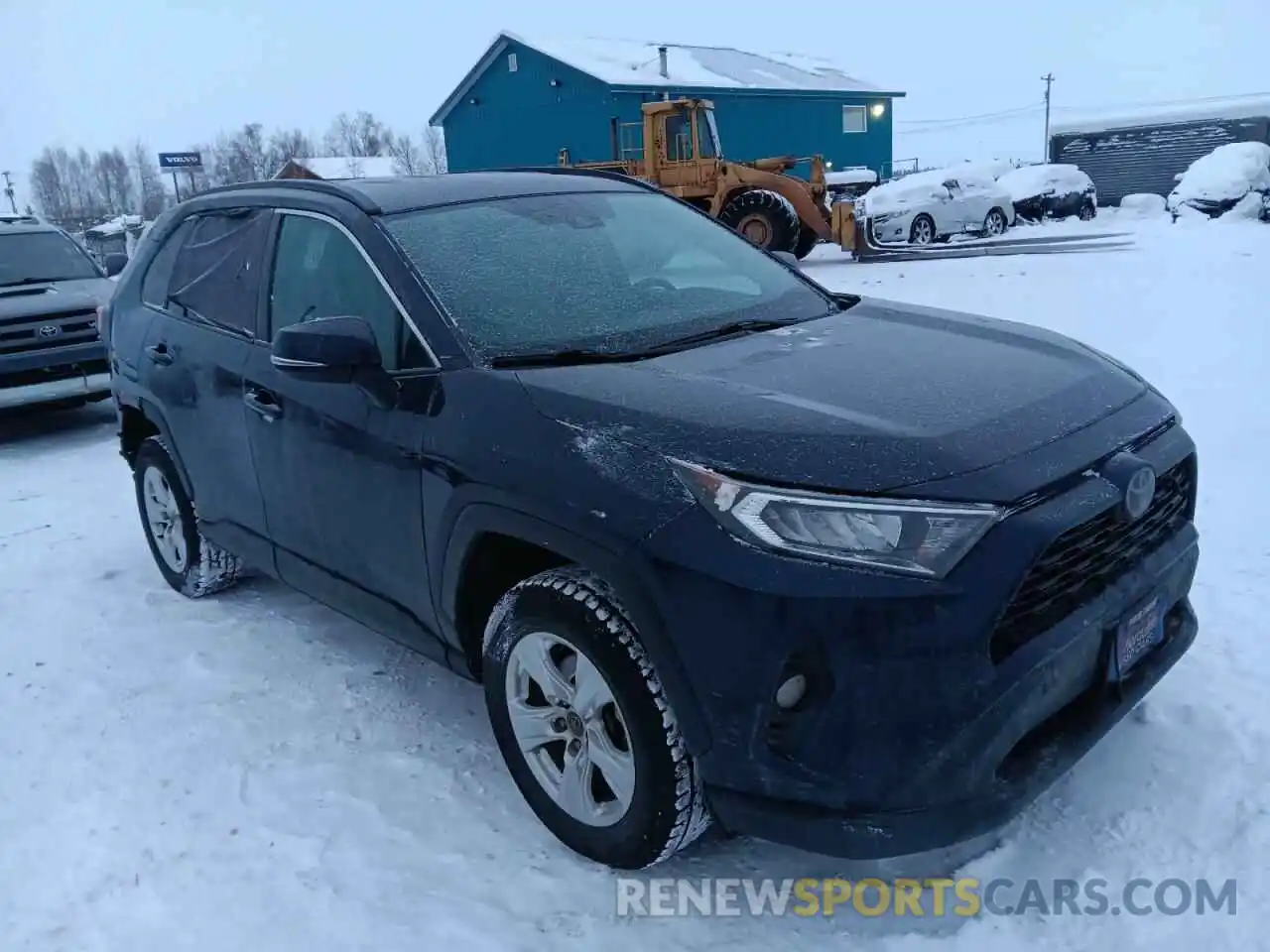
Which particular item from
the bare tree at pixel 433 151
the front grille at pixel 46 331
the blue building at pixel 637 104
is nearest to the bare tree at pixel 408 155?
the bare tree at pixel 433 151

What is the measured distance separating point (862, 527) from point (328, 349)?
5.10 ft

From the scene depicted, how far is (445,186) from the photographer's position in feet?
12.2

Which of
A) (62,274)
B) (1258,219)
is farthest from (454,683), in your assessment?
(1258,219)

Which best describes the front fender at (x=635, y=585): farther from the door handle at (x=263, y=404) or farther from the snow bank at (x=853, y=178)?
the snow bank at (x=853, y=178)

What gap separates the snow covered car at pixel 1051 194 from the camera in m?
26.5

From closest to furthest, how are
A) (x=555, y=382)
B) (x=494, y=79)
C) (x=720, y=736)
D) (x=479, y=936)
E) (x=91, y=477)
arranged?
(x=720, y=736), (x=479, y=936), (x=555, y=382), (x=91, y=477), (x=494, y=79)

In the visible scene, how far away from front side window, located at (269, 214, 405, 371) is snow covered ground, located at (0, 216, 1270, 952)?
4.19 feet

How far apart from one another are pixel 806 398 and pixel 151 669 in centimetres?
284

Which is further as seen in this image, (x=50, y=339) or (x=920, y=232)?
(x=920, y=232)

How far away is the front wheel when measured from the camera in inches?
923

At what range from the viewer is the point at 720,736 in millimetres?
2305

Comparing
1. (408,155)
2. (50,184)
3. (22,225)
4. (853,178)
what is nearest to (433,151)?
(408,155)

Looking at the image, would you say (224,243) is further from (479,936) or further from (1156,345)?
(1156,345)

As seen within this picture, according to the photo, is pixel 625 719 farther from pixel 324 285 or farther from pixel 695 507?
pixel 324 285
